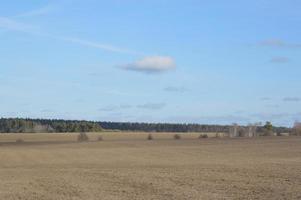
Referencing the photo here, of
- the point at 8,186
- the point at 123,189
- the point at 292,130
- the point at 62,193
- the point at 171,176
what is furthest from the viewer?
the point at 292,130

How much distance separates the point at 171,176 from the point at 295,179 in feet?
24.8

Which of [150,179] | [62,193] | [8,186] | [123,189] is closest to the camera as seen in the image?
[62,193]

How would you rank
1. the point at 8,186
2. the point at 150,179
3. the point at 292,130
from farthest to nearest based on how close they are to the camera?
the point at 292,130, the point at 150,179, the point at 8,186

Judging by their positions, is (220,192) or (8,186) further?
(8,186)

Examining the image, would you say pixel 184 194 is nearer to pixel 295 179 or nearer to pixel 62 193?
pixel 62 193

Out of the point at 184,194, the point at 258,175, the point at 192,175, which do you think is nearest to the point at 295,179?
the point at 258,175

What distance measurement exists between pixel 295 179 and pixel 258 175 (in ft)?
12.9

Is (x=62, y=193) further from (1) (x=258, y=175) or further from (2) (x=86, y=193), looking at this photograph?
(1) (x=258, y=175)

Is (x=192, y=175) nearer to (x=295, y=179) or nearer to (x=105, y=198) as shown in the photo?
(x=295, y=179)

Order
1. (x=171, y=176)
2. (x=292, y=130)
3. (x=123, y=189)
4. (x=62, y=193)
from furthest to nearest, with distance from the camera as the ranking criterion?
(x=292, y=130)
(x=171, y=176)
(x=123, y=189)
(x=62, y=193)

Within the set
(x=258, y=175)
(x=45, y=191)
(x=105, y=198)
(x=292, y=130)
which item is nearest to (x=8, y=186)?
(x=45, y=191)

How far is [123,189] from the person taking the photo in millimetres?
30859

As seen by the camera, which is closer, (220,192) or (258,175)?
(220,192)

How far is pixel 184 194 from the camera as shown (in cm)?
2761
